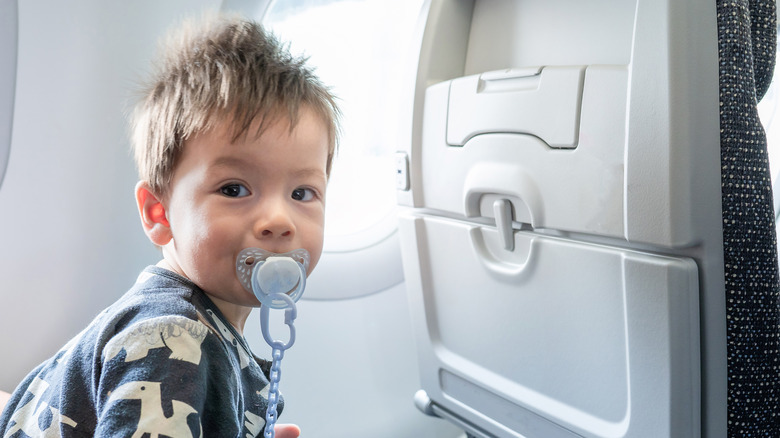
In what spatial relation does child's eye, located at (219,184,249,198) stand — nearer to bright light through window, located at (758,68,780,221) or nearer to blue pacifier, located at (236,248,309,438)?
blue pacifier, located at (236,248,309,438)

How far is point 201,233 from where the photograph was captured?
0.81 m

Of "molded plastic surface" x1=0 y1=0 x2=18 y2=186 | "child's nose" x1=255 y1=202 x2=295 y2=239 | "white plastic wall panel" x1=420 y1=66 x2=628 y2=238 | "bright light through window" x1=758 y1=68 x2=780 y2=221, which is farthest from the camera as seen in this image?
"bright light through window" x1=758 y1=68 x2=780 y2=221

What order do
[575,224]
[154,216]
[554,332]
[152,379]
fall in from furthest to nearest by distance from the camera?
[554,332], [575,224], [154,216], [152,379]

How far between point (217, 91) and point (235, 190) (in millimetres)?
128

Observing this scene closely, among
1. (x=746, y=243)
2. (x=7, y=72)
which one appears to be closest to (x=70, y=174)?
(x=7, y=72)

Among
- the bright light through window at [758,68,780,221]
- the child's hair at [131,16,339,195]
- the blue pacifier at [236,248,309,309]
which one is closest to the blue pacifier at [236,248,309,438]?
the blue pacifier at [236,248,309,309]

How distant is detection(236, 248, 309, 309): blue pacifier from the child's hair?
155 millimetres

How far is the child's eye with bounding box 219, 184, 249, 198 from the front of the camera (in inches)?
32.4

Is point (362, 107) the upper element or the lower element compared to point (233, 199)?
upper

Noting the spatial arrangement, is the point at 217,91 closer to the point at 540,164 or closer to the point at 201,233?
the point at 201,233

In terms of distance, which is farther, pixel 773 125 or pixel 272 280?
pixel 773 125

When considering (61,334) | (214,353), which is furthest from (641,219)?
(61,334)

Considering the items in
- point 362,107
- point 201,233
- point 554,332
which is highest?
point 362,107

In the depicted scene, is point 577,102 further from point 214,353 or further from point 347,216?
point 347,216
